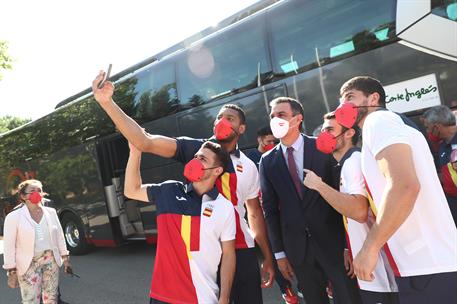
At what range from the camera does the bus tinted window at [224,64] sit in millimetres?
5723

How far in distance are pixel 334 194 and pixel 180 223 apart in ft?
3.00

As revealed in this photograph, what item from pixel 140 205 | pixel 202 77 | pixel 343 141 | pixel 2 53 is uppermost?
pixel 2 53

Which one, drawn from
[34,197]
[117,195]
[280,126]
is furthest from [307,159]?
[117,195]

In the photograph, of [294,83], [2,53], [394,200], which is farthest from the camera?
[2,53]

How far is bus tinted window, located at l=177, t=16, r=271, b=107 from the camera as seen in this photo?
5723 millimetres

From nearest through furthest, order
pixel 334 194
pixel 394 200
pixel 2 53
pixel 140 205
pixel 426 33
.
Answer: pixel 394 200, pixel 334 194, pixel 426 33, pixel 140 205, pixel 2 53

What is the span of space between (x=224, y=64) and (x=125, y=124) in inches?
158

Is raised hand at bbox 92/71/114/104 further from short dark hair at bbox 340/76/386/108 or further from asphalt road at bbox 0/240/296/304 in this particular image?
asphalt road at bbox 0/240/296/304

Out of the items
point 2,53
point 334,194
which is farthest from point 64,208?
point 2,53

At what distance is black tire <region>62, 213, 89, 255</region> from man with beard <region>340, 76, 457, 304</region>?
860 centimetres

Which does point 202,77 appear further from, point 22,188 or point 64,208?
point 64,208

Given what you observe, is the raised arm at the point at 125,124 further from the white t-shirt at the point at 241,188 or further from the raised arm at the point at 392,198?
the raised arm at the point at 392,198

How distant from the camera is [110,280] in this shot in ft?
22.3

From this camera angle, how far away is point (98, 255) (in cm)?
932
